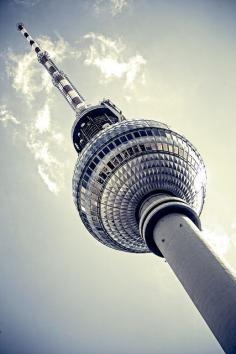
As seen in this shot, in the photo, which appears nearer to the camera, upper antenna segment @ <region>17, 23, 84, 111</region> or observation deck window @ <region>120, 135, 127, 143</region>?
observation deck window @ <region>120, 135, 127, 143</region>

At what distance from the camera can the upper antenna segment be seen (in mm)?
59406

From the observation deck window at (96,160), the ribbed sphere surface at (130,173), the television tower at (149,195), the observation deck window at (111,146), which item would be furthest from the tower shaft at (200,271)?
the observation deck window at (96,160)

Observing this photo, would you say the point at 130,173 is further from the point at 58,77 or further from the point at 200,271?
the point at 58,77

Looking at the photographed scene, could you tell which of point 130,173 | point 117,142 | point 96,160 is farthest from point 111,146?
point 130,173

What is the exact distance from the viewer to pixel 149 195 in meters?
37.6

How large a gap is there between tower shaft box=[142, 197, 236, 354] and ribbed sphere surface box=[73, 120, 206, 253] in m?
4.73

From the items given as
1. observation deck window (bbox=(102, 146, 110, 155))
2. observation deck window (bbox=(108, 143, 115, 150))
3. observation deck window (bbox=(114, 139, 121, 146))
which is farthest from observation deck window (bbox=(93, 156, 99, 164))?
observation deck window (bbox=(114, 139, 121, 146))

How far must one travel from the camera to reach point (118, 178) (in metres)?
37.9

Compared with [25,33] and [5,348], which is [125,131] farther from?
[5,348]

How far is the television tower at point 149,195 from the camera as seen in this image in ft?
96.2

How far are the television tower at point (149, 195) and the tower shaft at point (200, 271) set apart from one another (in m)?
0.09

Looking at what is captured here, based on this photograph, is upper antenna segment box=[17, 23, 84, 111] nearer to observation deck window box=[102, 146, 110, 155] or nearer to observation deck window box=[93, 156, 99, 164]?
observation deck window box=[93, 156, 99, 164]

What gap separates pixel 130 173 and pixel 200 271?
47.2 feet

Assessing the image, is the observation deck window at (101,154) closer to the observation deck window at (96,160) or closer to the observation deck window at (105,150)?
the observation deck window at (105,150)
